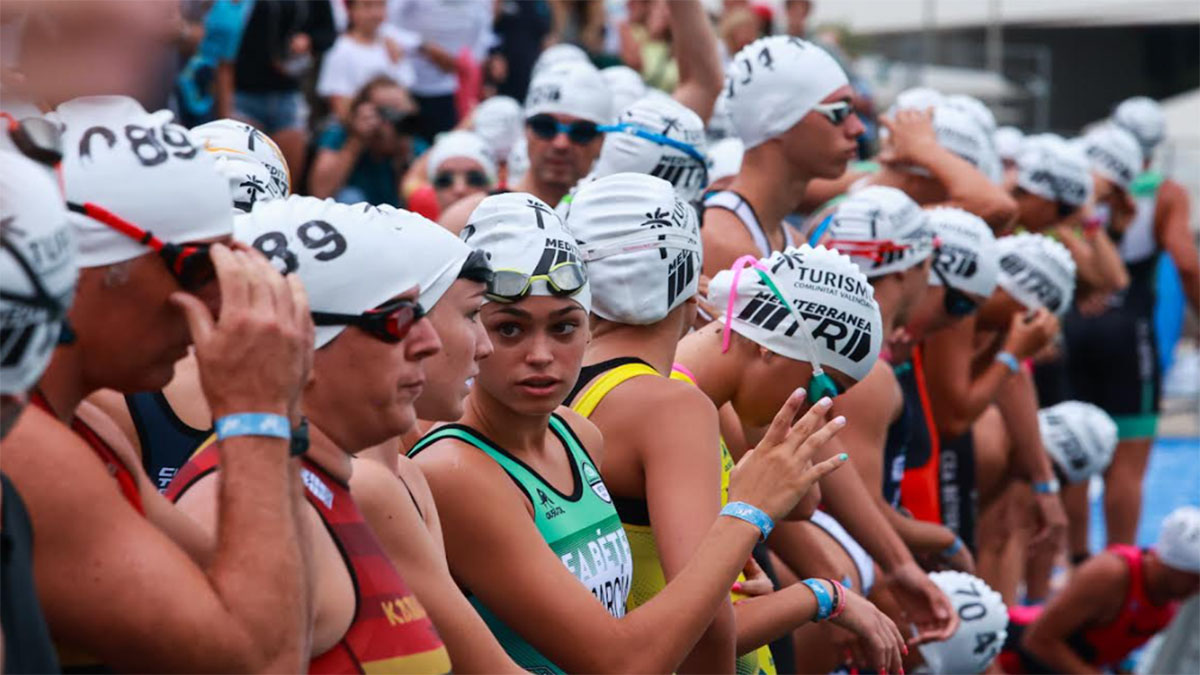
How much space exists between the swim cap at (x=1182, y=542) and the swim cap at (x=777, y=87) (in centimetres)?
325

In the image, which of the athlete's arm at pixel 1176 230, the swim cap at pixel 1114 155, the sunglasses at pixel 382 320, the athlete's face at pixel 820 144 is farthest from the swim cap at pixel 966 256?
the athlete's arm at pixel 1176 230

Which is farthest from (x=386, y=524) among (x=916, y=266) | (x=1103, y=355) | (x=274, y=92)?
(x=1103, y=355)

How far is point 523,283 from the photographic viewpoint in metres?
3.91

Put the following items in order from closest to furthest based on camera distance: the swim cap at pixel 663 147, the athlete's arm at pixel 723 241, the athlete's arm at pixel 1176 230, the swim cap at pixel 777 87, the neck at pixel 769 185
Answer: the athlete's arm at pixel 723 241, the neck at pixel 769 185, the swim cap at pixel 777 87, the swim cap at pixel 663 147, the athlete's arm at pixel 1176 230

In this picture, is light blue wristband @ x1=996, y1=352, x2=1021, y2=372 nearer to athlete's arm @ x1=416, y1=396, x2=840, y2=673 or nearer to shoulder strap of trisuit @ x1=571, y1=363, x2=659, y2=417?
shoulder strap of trisuit @ x1=571, y1=363, x2=659, y2=417

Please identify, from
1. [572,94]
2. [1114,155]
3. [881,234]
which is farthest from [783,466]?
[1114,155]

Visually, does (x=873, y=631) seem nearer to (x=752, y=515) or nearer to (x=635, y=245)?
(x=752, y=515)

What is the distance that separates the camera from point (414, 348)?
10.1 ft

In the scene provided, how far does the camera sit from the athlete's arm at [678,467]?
4.06 metres

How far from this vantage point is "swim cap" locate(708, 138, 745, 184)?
26.5 ft

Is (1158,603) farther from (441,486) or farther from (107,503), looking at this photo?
(107,503)

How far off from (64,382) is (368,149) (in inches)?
357

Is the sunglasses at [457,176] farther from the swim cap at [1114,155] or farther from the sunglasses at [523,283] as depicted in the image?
the sunglasses at [523,283]

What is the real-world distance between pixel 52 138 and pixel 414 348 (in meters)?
0.78
